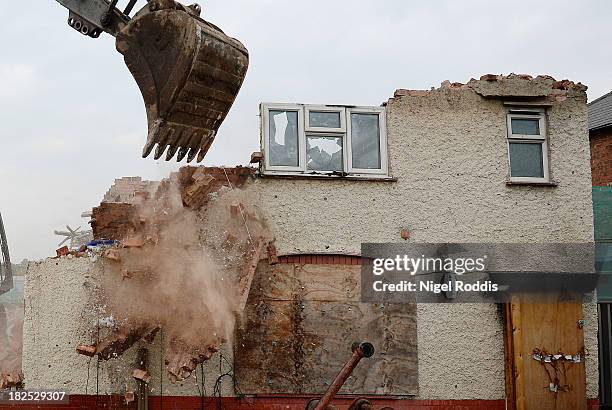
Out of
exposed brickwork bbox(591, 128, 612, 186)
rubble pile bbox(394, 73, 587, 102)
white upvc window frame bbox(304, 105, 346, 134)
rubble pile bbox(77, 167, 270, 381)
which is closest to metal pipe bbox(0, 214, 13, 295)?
rubble pile bbox(77, 167, 270, 381)

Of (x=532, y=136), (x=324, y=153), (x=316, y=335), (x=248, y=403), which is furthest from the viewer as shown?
(x=532, y=136)

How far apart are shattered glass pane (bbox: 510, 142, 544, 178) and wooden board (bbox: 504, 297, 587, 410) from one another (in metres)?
2.08

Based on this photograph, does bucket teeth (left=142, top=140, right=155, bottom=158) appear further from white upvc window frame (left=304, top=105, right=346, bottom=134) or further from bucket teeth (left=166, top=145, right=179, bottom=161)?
white upvc window frame (left=304, top=105, right=346, bottom=134)

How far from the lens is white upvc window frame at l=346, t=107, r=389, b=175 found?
12133 millimetres

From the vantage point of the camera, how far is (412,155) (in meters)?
12.2

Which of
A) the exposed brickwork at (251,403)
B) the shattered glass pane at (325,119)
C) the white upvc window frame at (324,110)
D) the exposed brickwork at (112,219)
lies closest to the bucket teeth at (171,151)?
the exposed brickwork at (112,219)

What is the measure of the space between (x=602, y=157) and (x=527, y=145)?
688cm

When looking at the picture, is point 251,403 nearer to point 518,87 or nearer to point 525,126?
point 525,126

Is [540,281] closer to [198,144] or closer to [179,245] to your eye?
[179,245]

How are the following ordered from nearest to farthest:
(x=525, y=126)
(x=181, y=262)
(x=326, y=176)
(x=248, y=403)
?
(x=181, y=262) < (x=248, y=403) < (x=326, y=176) < (x=525, y=126)

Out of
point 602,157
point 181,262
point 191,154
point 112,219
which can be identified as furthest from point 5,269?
point 602,157

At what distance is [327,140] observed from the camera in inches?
484

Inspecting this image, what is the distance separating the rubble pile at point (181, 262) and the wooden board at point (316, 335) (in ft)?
1.79

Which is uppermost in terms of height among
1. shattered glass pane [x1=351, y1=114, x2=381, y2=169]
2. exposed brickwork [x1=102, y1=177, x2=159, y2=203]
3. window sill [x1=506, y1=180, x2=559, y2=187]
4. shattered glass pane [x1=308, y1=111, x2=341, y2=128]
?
shattered glass pane [x1=308, y1=111, x2=341, y2=128]
